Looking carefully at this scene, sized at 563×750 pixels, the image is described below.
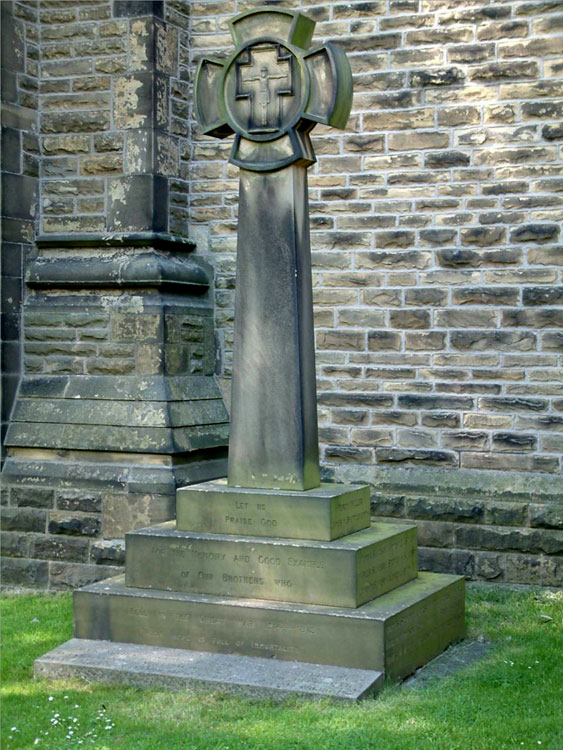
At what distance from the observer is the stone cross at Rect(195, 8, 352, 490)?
5961mm

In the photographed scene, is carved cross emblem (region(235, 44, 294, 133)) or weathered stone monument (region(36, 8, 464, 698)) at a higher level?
carved cross emblem (region(235, 44, 294, 133))

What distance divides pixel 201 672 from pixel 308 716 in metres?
0.75

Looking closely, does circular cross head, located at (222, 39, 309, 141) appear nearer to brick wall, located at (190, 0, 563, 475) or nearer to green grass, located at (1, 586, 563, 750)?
brick wall, located at (190, 0, 563, 475)

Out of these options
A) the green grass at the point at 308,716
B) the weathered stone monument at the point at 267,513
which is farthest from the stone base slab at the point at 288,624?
the green grass at the point at 308,716

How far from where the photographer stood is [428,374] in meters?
8.12

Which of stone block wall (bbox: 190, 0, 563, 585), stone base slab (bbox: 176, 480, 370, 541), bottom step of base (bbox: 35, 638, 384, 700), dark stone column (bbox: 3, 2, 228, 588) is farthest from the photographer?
dark stone column (bbox: 3, 2, 228, 588)

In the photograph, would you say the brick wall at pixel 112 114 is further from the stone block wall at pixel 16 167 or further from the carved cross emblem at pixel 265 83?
the carved cross emblem at pixel 265 83

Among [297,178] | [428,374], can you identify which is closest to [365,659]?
[297,178]

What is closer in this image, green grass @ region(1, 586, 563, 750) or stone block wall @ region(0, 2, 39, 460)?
green grass @ region(1, 586, 563, 750)

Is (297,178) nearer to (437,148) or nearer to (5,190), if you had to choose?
(437,148)

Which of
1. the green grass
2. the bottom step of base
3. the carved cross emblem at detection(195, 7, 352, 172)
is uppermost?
the carved cross emblem at detection(195, 7, 352, 172)

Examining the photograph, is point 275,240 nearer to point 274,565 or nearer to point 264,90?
point 264,90

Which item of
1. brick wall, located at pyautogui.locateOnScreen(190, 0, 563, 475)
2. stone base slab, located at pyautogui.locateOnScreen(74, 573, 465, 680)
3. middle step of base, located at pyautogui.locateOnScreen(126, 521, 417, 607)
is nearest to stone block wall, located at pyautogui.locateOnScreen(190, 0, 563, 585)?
brick wall, located at pyautogui.locateOnScreen(190, 0, 563, 475)

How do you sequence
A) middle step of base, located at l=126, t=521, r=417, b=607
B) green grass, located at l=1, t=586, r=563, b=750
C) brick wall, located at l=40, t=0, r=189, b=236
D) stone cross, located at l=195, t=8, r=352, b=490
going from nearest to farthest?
green grass, located at l=1, t=586, r=563, b=750 → middle step of base, located at l=126, t=521, r=417, b=607 → stone cross, located at l=195, t=8, r=352, b=490 → brick wall, located at l=40, t=0, r=189, b=236
